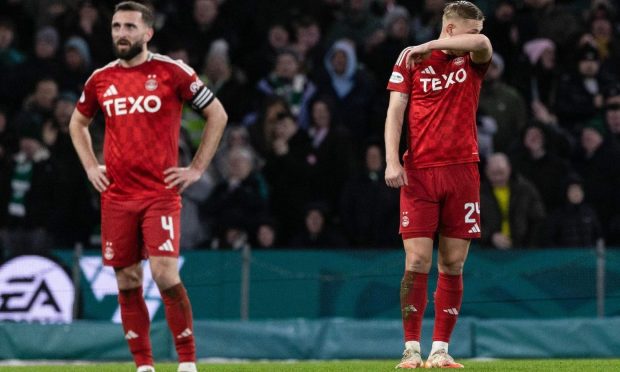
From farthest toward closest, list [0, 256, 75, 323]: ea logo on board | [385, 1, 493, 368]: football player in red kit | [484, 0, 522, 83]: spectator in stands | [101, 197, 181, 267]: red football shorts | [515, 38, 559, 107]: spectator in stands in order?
1. [484, 0, 522, 83]: spectator in stands
2. [515, 38, 559, 107]: spectator in stands
3. [0, 256, 75, 323]: ea logo on board
4. [385, 1, 493, 368]: football player in red kit
5. [101, 197, 181, 267]: red football shorts

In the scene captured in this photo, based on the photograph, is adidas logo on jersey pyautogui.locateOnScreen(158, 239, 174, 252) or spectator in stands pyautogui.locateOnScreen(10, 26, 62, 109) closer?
adidas logo on jersey pyautogui.locateOnScreen(158, 239, 174, 252)

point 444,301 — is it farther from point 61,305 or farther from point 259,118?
point 259,118

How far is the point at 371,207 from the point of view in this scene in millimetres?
15789

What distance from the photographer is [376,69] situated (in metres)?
18.0

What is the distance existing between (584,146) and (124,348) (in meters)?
6.00

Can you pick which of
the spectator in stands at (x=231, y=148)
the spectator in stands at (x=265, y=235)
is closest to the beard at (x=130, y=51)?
the spectator in stands at (x=265, y=235)

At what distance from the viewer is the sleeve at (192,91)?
8742 mm

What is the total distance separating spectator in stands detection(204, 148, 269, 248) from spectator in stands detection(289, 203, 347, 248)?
0.50 meters

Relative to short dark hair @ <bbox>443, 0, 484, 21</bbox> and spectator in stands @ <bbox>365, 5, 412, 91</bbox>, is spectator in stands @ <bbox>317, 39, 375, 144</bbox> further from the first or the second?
short dark hair @ <bbox>443, 0, 484, 21</bbox>

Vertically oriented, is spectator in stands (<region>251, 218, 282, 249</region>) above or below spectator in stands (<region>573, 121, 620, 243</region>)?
below

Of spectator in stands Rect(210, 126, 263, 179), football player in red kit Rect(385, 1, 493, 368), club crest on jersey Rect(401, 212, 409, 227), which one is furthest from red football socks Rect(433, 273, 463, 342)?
spectator in stands Rect(210, 126, 263, 179)

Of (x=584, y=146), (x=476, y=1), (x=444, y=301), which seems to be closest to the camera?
(x=444, y=301)

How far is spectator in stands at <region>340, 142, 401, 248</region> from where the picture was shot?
15727 millimetres

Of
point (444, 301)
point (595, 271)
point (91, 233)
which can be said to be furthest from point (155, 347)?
point (444, 301)
